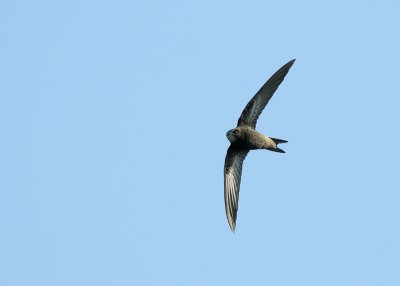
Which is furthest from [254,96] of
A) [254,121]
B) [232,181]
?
[232,181]

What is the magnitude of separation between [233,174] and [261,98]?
2.02 m

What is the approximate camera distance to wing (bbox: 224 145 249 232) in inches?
944

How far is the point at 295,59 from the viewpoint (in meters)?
24.0

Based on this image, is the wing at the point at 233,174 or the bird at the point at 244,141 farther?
the wing at the point at 233,174

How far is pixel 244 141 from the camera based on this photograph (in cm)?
2370

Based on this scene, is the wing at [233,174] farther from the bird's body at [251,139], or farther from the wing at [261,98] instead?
the wing at [261,98]

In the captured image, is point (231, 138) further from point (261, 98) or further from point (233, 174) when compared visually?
point (261, 98)

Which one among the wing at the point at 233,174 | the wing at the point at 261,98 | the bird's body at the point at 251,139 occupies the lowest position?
the wing at the point at 233,174

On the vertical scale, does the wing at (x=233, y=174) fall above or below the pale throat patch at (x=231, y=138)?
below

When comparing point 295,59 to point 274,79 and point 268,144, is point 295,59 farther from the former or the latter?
point 268,144

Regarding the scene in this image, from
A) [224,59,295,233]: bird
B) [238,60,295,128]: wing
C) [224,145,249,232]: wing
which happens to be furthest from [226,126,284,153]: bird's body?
[224,145,249,232]: wing

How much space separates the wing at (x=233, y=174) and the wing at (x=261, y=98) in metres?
0.79

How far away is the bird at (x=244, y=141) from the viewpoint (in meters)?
23.6

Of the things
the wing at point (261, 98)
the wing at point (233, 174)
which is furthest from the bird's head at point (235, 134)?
the wing at point (233, 174)
